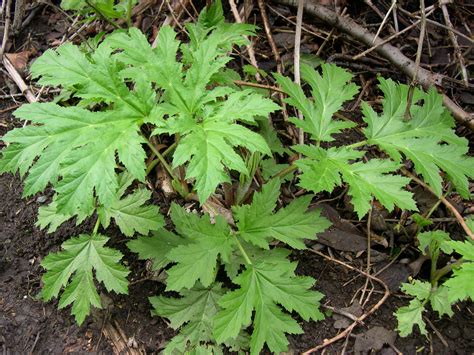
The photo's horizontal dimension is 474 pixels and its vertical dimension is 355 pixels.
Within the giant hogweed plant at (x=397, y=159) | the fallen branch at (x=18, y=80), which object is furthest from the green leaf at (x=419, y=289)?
the fallen branch at (x=18, y=80)

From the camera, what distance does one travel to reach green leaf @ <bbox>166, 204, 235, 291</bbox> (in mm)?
2402

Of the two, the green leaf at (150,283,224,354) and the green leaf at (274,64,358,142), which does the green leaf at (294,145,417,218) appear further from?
the green leaf at (150,283,224,354)

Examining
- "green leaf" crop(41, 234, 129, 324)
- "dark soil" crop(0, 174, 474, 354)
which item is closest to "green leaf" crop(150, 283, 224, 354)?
"dark soil" crop(0, 174, 474, 354)

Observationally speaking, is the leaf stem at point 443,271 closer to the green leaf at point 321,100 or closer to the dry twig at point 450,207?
the dry twig at point 450,207

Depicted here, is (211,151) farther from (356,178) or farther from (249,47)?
(249,47)

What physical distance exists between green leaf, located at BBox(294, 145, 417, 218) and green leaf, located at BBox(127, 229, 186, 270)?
2.73 ft

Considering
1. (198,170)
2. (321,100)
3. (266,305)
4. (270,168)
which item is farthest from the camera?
(270,168)

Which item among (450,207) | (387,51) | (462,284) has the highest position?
(387,51)

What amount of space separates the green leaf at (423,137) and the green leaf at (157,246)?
4.20 feet

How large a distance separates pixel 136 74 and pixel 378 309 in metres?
1.92

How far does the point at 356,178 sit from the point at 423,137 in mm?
598

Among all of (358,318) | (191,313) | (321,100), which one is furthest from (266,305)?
(321,100)

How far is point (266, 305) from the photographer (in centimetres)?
242

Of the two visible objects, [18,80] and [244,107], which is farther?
[18,80]
